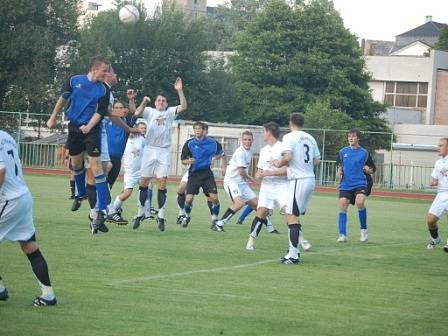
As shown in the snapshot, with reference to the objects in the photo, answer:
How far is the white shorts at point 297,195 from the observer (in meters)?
14.3

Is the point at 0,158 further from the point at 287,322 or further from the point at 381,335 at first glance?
the point at 381,335

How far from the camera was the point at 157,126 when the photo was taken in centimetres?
1869

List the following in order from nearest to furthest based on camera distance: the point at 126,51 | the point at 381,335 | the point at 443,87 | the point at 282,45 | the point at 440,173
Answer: the point at 381,335 < the point at 440,173 < the point at 126,51 < the point at 282,45 < the point at 443,87

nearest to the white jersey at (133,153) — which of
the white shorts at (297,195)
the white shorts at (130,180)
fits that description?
the white shorts at (130,180)

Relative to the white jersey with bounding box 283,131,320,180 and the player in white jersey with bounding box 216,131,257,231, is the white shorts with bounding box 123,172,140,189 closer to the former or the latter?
the player in white jersey with bounding box 216,131,257,231

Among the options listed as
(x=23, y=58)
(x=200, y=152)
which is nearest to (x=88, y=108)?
(x=200, y=152)

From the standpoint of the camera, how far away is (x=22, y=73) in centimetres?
5700

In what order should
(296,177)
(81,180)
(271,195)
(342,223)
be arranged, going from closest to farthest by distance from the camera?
1. (296,177)
2. (271,195)
3. (81,180)
4. (342,223)

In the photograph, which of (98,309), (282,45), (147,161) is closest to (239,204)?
(147,161)

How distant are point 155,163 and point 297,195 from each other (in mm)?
4860

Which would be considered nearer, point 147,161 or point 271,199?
point 271,199

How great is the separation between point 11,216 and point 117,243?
20.0ft

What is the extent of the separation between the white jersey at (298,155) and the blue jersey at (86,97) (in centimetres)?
302

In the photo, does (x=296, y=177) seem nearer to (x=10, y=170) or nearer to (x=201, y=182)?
(x=10, y=170)
